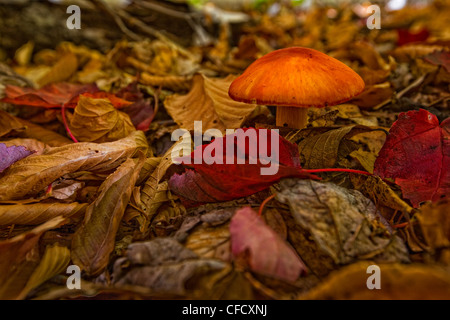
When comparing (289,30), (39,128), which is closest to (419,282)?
(39,128)

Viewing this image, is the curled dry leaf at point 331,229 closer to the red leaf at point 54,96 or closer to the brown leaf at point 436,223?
the brown leaf at point 436,223

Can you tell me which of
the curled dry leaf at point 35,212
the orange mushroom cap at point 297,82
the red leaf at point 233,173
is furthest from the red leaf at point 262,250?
the curled dry leaf at point 35,212

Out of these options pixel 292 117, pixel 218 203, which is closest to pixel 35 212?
pixel 218 203

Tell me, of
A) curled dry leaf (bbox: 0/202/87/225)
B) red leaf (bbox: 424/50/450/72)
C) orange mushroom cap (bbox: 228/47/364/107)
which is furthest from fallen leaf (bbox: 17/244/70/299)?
red leaf (bbox: 424/50/450/72)

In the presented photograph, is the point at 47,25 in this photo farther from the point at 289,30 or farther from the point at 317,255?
the point at 317,255

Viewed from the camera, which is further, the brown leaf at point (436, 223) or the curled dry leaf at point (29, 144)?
the curled dry leaf at point (29, 144)

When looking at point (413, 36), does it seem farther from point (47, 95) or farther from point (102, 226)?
point (102, 226)
